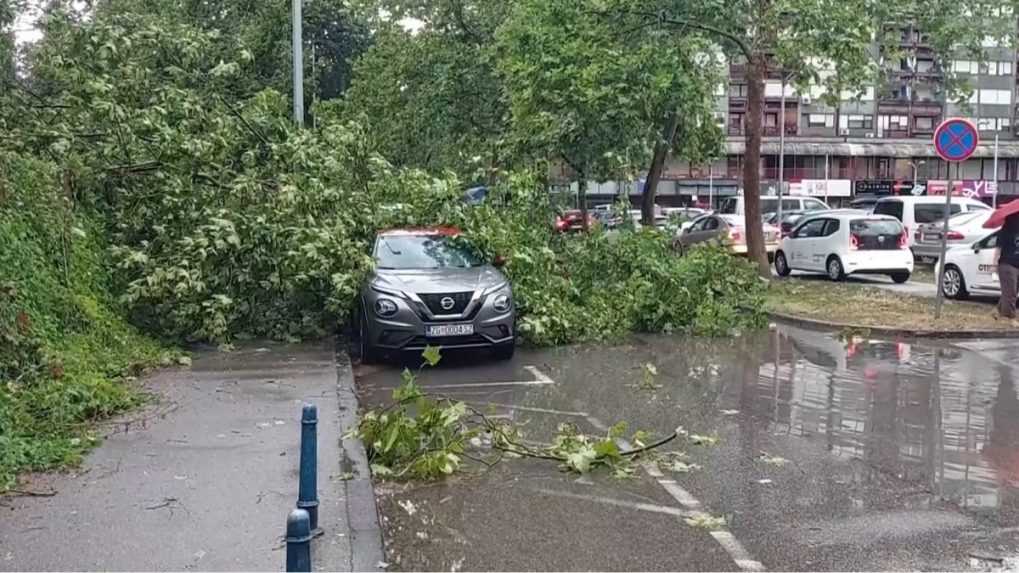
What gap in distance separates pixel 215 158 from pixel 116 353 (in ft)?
11.6

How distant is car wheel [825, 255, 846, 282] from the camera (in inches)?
856

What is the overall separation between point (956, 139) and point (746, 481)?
9.65 metres

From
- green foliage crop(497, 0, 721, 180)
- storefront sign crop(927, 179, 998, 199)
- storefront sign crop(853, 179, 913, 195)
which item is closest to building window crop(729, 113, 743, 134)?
storefront sign crop(853, 179, 913, 195)

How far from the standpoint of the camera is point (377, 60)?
1134 inches

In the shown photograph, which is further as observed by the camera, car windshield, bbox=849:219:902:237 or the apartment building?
the apartment building

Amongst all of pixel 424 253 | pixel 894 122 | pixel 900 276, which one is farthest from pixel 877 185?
pixel 424 253

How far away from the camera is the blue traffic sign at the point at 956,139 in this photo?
14000mm

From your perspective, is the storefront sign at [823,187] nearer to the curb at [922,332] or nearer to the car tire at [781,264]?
the car tire at [781,264]

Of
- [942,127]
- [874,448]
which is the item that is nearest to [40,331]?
→ [874,448]

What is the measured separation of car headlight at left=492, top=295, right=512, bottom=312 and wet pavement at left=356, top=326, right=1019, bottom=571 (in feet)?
2.31

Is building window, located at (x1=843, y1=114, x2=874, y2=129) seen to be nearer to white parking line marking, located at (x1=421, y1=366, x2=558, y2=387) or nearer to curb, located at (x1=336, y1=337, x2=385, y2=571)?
white parking line marking, located at (x1=421, y1=366, x2=558, y2=387)

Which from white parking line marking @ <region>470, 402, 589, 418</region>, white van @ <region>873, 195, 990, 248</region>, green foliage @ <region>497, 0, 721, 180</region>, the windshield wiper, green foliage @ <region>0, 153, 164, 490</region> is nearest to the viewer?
green foliage @ <region>0, 153, 164, 490</region>

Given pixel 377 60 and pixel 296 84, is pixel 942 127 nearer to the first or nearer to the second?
pixel 296 84

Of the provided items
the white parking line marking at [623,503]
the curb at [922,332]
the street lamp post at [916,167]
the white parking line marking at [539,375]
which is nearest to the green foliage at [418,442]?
the white parking line marking at [623,503]
